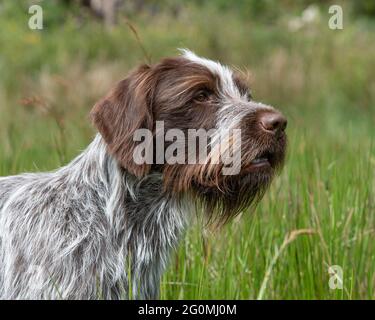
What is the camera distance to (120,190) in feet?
14.2

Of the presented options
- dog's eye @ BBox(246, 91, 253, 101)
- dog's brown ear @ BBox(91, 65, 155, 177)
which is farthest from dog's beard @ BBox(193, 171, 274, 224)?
dog's eye @ BBox(246, 91, 253, 101)

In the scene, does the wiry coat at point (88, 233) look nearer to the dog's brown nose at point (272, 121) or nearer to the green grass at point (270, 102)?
the green grass at point (270, 102)

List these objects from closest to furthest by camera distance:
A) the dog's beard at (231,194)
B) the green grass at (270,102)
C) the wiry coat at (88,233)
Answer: the wiry coat at (88,233)
the dog's beard at (231,194)
the green grass at (270,102)

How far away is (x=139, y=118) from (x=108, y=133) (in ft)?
0.56

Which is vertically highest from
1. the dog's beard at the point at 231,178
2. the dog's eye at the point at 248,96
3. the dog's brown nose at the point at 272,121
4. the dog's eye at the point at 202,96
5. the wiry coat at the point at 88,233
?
the dog's eye at the point at 248,96

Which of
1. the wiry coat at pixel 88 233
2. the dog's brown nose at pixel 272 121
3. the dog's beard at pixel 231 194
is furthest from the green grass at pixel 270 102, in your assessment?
the dog's brown nose at pixel 272 121

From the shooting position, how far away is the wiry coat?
414 cm

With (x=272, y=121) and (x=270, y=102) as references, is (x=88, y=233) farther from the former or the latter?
(x=270, y=102)

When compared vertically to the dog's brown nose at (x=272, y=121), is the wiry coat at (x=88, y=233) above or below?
below

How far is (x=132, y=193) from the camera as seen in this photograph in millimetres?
4363

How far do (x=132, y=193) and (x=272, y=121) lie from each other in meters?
0.80

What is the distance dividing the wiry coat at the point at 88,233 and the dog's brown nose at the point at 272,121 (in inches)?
24.6

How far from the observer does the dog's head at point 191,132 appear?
4191mm

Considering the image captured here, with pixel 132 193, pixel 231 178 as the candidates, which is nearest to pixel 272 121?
pixel 231 178
